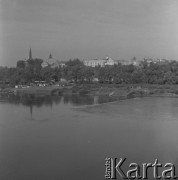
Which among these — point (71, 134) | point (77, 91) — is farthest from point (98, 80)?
point (71, 134)

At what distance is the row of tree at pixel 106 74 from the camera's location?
10.7 metres

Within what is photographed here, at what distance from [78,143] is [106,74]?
29.1 feet

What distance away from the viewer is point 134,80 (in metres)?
11.1

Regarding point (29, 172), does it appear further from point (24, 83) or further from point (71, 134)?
point (24, 83)

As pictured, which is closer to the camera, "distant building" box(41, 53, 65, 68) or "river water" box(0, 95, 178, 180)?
"river water" box(0, 95, 178, 180)

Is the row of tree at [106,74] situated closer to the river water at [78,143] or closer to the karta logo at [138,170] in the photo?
the river water at [78,143]

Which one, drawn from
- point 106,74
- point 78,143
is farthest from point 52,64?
point 78,143

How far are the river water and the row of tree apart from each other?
5947 millimetres

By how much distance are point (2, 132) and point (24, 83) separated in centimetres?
952

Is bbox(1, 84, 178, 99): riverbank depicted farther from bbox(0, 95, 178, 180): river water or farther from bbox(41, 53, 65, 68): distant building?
bbox(41, 53, 65, 68): distant building

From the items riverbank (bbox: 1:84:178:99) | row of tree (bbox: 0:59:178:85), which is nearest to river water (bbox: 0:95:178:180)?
riverbank (bbox: 1:84:178:99)

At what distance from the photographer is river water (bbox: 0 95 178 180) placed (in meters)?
2.34

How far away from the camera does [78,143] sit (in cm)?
310

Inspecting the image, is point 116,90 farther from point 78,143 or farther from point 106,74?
point 78,143
